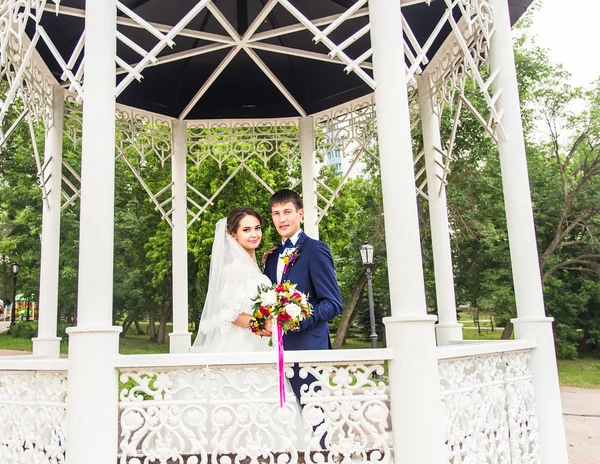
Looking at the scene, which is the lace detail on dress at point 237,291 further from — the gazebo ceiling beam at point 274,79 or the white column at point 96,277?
the gazebo ceiling beam at point 274,79

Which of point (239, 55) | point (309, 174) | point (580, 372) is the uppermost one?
point (239, 55)

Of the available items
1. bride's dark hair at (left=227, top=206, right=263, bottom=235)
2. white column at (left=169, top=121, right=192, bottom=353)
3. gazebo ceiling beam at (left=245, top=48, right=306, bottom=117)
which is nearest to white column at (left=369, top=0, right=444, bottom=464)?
bride's dark hair at (left=227, top=206, right=263, bottom=235)

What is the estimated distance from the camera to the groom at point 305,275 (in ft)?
12.9

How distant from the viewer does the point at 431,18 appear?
18.8ft

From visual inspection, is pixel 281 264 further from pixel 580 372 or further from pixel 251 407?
pixel 580 372

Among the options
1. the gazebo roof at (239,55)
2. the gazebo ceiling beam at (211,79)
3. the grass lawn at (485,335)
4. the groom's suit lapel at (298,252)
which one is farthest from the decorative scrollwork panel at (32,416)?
the grass lawn at (485,335)

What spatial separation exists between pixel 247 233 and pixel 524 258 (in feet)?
8.55

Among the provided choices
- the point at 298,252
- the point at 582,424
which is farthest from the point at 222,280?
the point at 582,424

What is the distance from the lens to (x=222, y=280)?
14.4 ft

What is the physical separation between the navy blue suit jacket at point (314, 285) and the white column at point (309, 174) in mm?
3474

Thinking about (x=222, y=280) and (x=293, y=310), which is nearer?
(x=293, y=310)

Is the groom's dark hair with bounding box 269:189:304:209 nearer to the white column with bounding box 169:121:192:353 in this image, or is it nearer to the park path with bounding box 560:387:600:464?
the white column with bounding box 169:121:192:353

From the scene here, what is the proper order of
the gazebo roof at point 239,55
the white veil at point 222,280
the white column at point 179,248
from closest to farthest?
the white veil at point 222,280 → the gazebo roof at point 239,55 → the white column at point 179,248

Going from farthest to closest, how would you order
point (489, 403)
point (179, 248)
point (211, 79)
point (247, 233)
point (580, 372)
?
1. point (580, 372)
2. point (179, 248)
3. point (211, 79)
4. point (247, 233)
5. point (489, 403)
